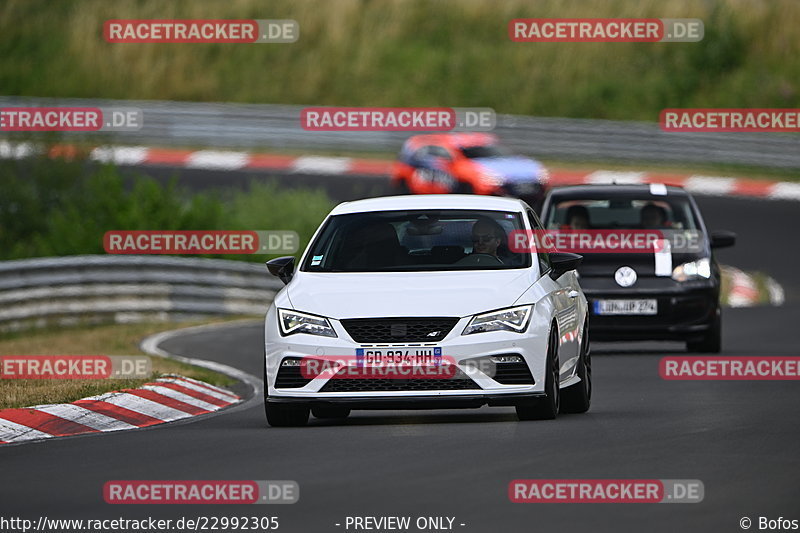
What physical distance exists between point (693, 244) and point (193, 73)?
1443 inches

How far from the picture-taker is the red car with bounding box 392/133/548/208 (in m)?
37.5

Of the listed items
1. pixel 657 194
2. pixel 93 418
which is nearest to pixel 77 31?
pixel 657 194

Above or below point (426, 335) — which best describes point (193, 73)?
above

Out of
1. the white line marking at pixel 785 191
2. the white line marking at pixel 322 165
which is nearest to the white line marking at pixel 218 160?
the white line marking at pixel 322 165

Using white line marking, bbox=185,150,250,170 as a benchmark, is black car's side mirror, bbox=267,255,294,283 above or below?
below

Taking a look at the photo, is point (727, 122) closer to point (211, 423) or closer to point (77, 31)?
point (77, 31)

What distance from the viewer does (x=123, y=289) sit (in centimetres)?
2536

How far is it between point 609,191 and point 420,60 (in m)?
34.0

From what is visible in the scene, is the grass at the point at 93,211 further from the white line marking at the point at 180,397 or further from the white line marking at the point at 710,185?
the white line marking at the point at 180,397

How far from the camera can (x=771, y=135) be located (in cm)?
4262

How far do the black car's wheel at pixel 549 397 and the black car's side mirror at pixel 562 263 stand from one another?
2.24 feet

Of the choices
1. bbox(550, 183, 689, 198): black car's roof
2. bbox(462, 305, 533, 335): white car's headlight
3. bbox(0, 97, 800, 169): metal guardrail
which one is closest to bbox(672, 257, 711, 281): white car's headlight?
bbox(550, 183, 689, 198): black car's roof

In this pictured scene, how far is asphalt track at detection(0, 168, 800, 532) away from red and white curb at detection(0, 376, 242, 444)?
42 centimetres

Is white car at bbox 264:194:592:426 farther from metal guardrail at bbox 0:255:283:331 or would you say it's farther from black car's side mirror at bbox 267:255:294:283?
metal guardrail at bbox 0:255:283:331
